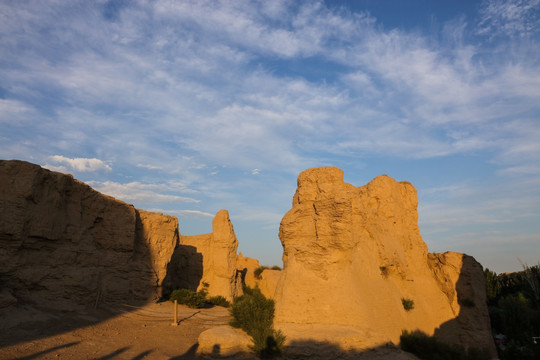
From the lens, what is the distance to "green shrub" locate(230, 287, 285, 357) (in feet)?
28.9

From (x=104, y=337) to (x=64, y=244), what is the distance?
184 inches

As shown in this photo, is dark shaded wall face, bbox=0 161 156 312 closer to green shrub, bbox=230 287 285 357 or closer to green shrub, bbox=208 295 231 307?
green shrub, bbox=208 295 231 307

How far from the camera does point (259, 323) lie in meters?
9.78

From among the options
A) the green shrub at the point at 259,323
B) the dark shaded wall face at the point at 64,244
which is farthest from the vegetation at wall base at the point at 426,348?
the dark shaded wall face at the point at 64,244

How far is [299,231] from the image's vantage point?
1061cm

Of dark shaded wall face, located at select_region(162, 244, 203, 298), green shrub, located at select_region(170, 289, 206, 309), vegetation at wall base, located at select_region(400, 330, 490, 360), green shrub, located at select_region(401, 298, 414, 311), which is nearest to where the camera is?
vegetation at wall base, located at select_region(400, 330, 490, 360)

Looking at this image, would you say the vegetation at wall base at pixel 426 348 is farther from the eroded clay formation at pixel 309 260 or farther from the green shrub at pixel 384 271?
the green shrub at pixel 384 271

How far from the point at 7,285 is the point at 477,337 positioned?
15.8 metres

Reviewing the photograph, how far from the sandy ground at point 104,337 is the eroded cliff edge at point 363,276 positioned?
3.62 m

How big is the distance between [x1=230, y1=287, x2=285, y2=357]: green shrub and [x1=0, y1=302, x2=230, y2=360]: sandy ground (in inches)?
63.5

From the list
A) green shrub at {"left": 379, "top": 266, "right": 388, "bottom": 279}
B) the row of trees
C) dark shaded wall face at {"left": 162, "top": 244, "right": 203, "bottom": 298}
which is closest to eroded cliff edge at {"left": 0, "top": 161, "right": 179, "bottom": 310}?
dark shaded wall face at {"left": 162, "top": 244, "right": 203, "bottom": 298}

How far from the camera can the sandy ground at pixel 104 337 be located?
8.37 meters

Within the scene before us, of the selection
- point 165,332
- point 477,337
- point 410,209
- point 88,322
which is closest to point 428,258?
point 410,209

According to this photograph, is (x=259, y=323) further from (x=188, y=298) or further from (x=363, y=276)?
(x=188, y=298)
